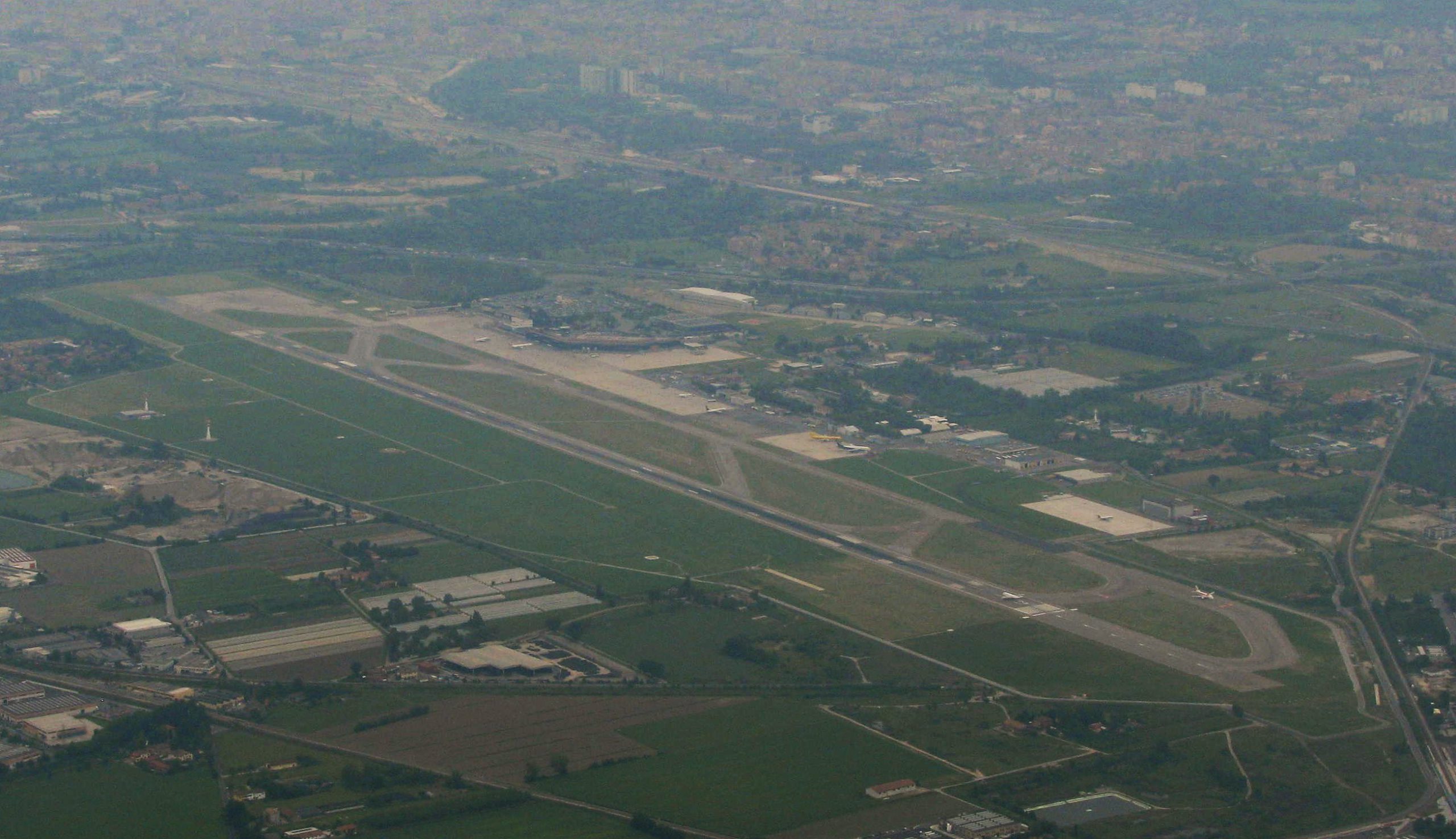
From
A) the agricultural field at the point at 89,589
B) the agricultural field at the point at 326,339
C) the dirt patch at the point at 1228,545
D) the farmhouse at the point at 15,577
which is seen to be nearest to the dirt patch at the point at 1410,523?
the dirt patch at the point at 1228,545

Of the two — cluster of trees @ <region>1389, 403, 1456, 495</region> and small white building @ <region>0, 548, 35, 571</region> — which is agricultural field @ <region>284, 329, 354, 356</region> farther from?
cluster of trees @ <region>1389, 403, 1456, 495</region>

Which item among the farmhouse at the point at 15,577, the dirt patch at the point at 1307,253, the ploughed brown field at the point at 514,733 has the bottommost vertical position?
the farmhouse at the point at 15,577

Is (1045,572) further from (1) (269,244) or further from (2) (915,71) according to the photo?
(2) (915,71)

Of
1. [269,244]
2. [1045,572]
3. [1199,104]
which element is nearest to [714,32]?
[1199,104]

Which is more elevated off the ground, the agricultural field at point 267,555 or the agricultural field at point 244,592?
the agricultural field at point 244,592

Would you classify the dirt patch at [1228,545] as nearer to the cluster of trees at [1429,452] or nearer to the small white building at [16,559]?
the cluster of trees at [1429,452]

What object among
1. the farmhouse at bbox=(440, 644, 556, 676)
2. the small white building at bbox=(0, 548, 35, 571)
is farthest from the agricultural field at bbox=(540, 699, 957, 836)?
the small white building at bbox=(0, 548, 35, 571)
